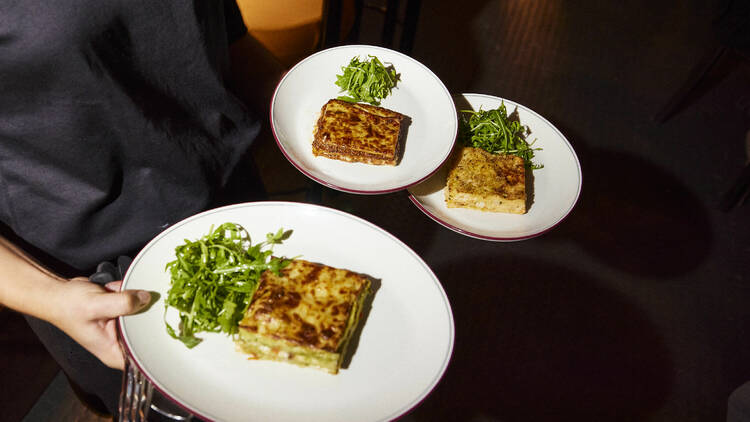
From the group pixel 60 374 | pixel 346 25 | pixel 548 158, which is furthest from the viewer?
pixel 346 25

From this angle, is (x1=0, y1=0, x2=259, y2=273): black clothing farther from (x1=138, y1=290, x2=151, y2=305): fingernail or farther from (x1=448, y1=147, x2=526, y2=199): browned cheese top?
(x1=448, y1=147, x2=526, y2=199): browned cheese top

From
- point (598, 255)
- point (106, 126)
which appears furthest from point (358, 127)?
point (598, 255)

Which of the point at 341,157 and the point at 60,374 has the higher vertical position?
the point at 341,157

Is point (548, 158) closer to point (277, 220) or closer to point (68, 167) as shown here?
point (277, 220)

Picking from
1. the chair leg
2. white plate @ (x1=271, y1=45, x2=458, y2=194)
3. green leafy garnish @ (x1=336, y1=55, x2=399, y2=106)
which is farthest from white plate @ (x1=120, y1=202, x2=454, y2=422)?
the chair leg

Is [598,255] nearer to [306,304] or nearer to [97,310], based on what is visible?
[306,304]

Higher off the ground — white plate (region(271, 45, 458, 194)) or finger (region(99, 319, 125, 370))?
white plate (region(271, 45, 458, 194))

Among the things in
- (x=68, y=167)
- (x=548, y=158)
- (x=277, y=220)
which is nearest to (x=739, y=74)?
(x=548, y=158)
